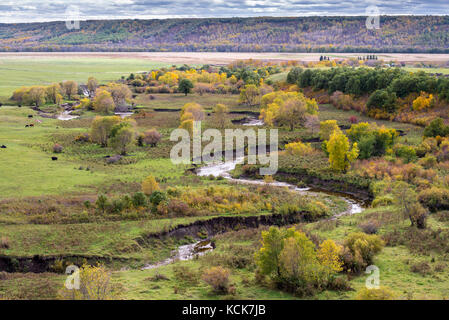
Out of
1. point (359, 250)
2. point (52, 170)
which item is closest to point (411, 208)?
point (359, 250)

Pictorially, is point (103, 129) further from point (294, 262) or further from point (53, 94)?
point (53, 94)

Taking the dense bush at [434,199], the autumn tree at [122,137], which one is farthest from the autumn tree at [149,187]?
the dense bush at [434,199]

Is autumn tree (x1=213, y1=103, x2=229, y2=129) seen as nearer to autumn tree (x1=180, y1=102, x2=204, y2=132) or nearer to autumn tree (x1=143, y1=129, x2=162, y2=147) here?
autumn tree (x1=180, y1=102, x2=204, y2=132)

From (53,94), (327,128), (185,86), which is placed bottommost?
(327,128)

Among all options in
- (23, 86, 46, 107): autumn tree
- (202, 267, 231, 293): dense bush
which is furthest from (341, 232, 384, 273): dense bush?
(23, 86, 46, 107): autumn tree

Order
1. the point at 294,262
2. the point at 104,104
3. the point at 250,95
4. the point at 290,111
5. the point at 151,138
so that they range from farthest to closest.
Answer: the point at 250,95 < the point at 104,104 < the point at 290,111 < the point at 151,138 < the point at 294,262

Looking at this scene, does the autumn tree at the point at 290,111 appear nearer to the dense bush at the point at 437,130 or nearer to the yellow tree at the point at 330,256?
the dense bush at the point at 437,130

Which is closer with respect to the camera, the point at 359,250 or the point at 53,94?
the point at 359,250
